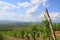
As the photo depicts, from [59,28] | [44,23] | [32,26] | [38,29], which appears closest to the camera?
[44,23]

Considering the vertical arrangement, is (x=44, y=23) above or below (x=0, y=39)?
above

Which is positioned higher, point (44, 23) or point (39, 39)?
point (44, 23)

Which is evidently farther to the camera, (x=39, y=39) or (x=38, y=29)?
(x=39, y=39)

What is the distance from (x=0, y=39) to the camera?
3066 centimetres

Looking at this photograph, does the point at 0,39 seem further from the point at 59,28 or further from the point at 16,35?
the point at 59,28

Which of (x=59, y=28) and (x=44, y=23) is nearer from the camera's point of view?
(x=44, y=23)

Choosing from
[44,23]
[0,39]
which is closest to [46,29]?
[44,23]

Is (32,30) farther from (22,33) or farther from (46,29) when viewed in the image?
(22,33)

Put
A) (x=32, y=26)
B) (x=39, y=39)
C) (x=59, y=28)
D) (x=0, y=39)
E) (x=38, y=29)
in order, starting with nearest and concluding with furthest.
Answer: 1. (x=0, y=39)
2. (x=32, y=26)
3. (x=38, y=29)
4. (x=39, y=39)
5. (x=59, y=28)

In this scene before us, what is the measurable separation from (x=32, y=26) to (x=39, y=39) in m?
19.7

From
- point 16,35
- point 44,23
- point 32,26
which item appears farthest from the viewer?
point 16,35

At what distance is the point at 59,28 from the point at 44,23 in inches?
2556

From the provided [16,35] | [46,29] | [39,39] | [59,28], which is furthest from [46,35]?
[59,28]

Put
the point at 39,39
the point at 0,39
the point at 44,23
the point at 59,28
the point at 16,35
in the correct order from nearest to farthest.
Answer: the point at 0,39 < the point at 44,23 < the point at 39,39 < the point at 16,35 < the point at 59,28
